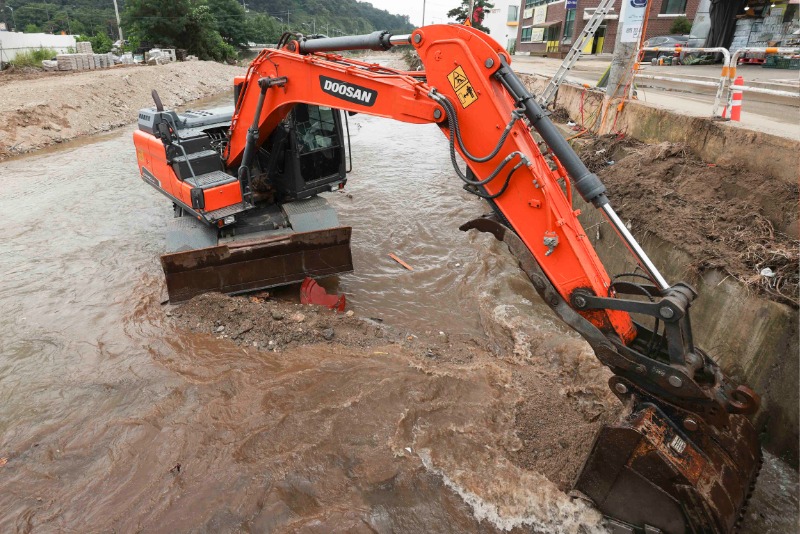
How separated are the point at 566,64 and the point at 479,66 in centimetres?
697

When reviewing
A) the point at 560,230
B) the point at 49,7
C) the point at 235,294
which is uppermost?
the point at 49,7

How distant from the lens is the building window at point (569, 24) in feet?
105

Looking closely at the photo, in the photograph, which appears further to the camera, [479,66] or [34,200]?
[34,200]

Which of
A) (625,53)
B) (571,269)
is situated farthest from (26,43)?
(571,269)

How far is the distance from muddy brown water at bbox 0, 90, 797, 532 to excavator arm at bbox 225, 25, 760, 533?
60 centimetres

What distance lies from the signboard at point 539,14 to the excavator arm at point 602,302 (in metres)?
38.8

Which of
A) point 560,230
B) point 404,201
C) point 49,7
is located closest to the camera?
point 560,230

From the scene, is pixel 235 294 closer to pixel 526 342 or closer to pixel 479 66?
pixel 526 342

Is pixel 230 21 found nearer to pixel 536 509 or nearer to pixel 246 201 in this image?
pixel 246 201

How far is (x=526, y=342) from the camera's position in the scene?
514 cm

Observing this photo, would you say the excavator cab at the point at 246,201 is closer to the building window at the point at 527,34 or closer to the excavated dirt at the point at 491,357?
the excavated dirt at the point at 491,357

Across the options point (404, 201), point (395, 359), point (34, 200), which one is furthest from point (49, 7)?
point (395, 359)

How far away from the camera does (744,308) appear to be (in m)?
3.82

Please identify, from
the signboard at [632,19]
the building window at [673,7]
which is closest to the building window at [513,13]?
the building window at [673,7]
